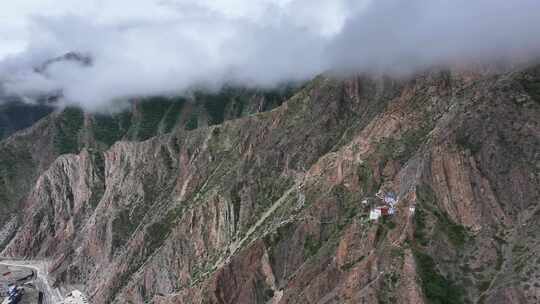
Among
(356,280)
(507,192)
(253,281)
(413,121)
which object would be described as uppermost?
(413,121)

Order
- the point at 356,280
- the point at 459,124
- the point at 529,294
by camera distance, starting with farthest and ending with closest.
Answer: the point at 459,124 < the point at 356,280 < the point at 529,294

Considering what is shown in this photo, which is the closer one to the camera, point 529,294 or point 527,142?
point 529,294

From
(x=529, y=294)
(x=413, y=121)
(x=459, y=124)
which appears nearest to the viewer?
(x=529, y=294)

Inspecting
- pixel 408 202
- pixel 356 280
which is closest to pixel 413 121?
pixel 408 202

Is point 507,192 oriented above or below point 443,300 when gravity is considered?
above

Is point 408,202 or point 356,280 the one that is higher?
point 408,202

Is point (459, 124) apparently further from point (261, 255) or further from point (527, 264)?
point (261, 255)

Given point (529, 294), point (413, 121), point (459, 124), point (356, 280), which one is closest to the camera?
point (529, 294)

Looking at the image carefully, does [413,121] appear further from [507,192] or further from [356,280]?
[356,280]

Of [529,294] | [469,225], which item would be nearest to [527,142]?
[469,225]
